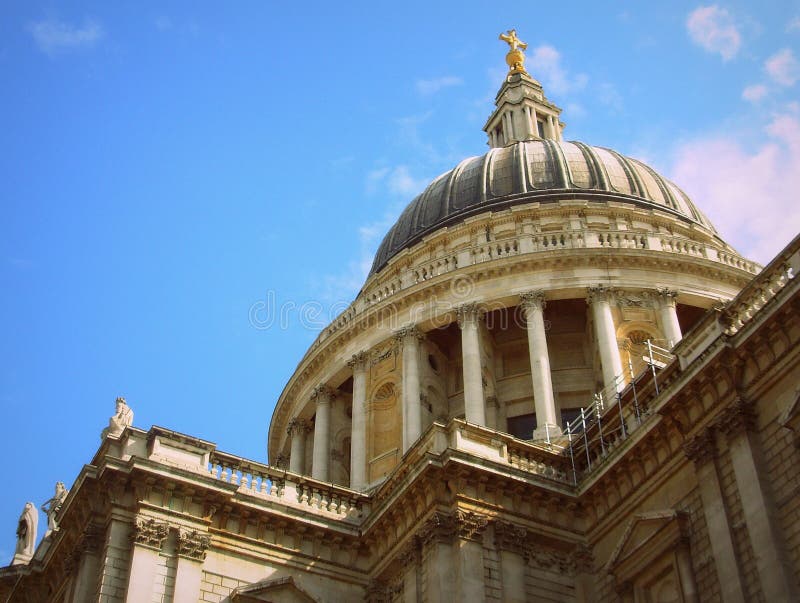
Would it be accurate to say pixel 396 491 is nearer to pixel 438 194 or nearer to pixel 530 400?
pixel 530 400

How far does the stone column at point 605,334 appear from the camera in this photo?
36344 millimetres

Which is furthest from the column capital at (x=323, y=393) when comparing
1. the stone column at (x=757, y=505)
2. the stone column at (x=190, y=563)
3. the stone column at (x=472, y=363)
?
the stone column at (x=757, y=505)

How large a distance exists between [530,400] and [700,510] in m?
17.9

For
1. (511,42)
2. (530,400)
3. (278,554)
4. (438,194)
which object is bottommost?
Answer: (278,554)

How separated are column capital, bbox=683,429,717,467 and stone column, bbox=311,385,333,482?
20.4 m

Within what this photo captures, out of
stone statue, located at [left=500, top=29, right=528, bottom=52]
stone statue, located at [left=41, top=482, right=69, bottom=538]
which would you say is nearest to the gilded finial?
stone statue, located at [left=500, top=29, right=528, bottom=52]

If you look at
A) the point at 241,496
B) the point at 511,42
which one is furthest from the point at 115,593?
the point at 511,42

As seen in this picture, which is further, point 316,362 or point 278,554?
point 316,362

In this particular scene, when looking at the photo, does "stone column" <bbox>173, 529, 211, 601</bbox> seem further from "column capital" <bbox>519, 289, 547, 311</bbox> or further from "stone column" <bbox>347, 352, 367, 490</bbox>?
"column capital" <bbox>519, 289, 547, 311</bbox>

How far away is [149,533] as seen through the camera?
22844 millimetres

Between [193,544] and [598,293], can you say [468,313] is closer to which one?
[598,293]

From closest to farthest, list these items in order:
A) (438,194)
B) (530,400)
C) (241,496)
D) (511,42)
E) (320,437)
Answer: (241,496) → (530,400) → (320,437) → (438,194) → (511,42)

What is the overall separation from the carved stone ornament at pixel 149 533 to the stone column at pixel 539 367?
47.9ft

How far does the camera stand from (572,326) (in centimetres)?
4047
